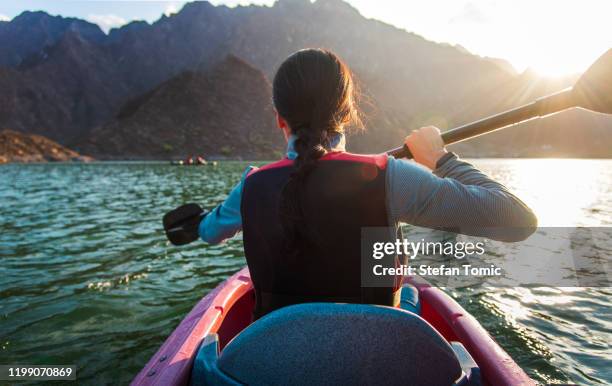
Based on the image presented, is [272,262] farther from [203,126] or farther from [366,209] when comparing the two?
[203,126]

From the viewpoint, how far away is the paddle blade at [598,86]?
2.16 metres

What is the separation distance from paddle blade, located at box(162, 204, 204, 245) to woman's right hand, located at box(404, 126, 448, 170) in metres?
1.27

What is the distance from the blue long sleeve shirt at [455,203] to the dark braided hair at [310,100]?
33 cm

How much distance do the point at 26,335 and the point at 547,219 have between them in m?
15.4

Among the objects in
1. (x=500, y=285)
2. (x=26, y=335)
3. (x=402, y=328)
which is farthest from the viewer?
(x=500, y=285)

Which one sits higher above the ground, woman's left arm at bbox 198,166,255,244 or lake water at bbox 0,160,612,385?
woman's left arm at bbox 198,166,255,244

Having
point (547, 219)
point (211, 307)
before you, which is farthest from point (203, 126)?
point (211, 307)

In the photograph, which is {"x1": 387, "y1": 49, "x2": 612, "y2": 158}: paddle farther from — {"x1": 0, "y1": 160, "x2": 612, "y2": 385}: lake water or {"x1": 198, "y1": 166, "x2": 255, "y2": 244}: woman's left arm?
{"x1": 0, "y1": 160, "x2": 612, "y2": 385}: lake water

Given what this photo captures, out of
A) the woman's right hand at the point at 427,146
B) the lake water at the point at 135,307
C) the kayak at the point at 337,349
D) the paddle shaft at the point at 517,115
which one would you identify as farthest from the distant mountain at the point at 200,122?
the kayak at the point at 337,349

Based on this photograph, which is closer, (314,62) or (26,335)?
(314,62)

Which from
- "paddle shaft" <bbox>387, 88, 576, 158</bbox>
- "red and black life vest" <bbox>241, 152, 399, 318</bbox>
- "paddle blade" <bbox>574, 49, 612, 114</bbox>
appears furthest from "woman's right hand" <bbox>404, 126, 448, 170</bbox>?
"paddle blade" <bbox>574, 49, 612, 114</bbox>

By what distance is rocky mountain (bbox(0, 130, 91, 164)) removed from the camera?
89.7m

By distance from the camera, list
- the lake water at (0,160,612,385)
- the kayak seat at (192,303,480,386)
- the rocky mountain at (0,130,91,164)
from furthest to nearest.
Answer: the rocky mountain at (0,130,91,164)
the lake water at (0,160,612,385)
the kayak seat at (192,303,480,386)

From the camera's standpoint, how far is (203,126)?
12556 centimetres
